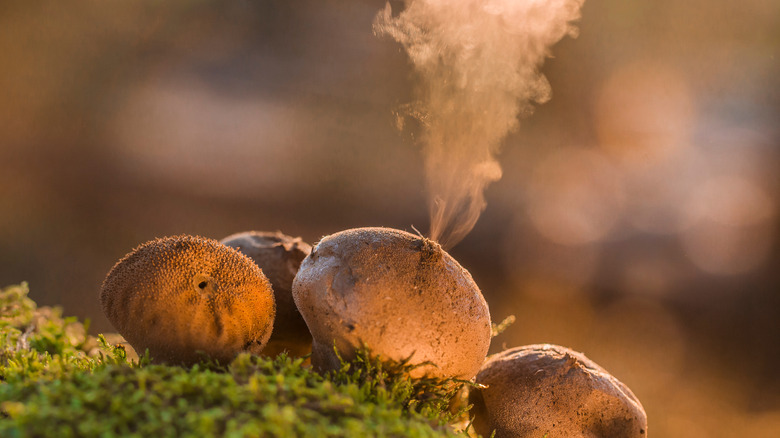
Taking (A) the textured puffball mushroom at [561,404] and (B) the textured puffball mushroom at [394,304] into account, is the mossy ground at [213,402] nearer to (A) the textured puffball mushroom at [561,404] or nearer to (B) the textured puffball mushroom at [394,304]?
(B) the textured puffball mushroom at [394,304]

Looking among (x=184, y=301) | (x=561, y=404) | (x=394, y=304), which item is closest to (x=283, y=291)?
(x=184, y=301)

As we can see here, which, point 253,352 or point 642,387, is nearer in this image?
point 253,352

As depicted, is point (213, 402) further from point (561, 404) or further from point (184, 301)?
point (561, 404)

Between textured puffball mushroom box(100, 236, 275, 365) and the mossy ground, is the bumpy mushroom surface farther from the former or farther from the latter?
the mossy ground

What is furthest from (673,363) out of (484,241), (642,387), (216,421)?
(216,421)

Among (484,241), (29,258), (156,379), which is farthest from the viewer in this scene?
(484,241)

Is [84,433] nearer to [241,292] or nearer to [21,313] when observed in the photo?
[241,292]

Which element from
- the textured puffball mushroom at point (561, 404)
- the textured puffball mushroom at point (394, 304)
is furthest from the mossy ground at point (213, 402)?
the textured puffball mushroom at point (561, 404)
